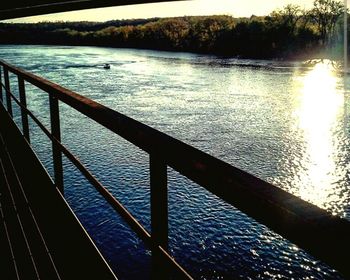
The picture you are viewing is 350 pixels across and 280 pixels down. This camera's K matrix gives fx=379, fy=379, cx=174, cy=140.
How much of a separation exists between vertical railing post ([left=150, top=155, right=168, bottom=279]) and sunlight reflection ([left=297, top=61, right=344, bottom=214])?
14.9 metres

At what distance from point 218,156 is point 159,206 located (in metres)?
17.4

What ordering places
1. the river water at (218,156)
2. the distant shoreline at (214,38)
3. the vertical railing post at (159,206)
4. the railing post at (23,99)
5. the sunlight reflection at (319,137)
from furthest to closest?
the distant shoreline at (214,38), the sunlight reflection at (319,137), the river water at (218,156), the railing post at (23,99), the vertical railing post at (159,206)

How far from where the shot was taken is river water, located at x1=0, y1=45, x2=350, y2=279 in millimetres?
11711

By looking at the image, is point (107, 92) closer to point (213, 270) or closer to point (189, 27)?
point (213, 270)

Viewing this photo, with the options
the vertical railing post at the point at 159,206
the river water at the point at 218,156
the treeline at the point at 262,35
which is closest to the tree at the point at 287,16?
the treeline at the point at 262,35

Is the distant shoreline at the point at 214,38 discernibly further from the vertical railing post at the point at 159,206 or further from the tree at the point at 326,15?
the vertical railing post at the point at 159,206

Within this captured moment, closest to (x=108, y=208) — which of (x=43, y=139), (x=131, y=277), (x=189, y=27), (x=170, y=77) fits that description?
(x=131, y=277)

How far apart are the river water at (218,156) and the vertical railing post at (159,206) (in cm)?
1003

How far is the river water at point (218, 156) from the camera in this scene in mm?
11711

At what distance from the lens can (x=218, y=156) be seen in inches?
726

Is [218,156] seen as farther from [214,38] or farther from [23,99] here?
[214,38]

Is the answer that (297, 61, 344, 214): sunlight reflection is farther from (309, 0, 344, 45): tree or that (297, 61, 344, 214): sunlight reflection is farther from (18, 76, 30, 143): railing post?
(309, 0, 344, 45): tree

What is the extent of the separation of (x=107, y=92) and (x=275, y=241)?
2338 cm

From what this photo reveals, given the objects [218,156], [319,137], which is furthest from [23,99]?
[319,137]
